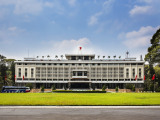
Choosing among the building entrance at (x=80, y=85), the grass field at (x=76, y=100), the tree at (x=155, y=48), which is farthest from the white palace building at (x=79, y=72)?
the grass field at (x=76, y=100)

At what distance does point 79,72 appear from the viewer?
3878 inches

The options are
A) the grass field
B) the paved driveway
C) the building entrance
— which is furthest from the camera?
the building entrance

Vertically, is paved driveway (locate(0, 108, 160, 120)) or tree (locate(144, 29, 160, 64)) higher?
tree (locate(144, 29, 160, 64))

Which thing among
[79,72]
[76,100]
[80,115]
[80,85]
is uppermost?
[79,72]

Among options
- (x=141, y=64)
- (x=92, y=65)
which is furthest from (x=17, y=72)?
(x=141, y=64)

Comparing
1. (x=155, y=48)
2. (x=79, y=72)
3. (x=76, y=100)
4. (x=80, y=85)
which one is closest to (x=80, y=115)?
(x=76, y=100)

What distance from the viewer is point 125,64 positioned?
98.3 m

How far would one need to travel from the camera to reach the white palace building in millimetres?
97250

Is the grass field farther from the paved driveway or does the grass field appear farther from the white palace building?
the white palace building

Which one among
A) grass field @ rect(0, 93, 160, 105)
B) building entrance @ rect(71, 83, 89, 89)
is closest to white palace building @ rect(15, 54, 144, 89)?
building entrance @ rect(71, 83, 89, 89)

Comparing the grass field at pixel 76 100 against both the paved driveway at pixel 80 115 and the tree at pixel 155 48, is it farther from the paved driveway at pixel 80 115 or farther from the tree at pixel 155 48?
the tree at pixel 155 48

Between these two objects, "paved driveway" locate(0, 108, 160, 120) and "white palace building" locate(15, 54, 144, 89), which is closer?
"paved driveway" locate(0, 108, 160, 120)

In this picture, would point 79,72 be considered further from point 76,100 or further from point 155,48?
point 76,100

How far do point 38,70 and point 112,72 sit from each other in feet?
137
